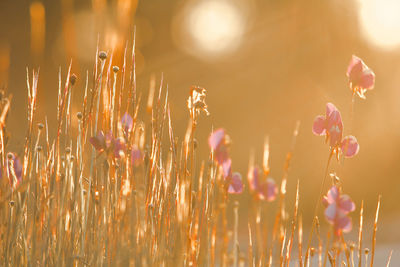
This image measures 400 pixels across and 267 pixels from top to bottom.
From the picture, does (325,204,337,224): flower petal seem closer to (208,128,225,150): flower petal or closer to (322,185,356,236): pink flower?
(322,185,356,236): pink flower

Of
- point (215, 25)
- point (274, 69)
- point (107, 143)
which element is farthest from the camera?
point (215, 25)

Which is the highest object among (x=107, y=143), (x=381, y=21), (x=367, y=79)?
(x=381, y=21)

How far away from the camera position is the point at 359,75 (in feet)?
5.49

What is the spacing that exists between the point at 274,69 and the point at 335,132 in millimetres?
8181

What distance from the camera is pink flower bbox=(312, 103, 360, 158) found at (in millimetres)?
1651

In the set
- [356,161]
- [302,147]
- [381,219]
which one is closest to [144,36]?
[302,147]

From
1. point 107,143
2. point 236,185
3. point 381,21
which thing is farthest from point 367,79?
point 381,21

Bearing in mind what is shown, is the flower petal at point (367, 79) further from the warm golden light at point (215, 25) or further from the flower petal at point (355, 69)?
the warm golden light at point (215, 25)

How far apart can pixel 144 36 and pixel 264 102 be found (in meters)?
2.48

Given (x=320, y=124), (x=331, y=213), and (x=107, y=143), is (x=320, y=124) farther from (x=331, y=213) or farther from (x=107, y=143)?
(x=107, y=143)

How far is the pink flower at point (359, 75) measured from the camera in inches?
65.4

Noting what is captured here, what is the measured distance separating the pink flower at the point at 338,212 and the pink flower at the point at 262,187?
0.76 feet

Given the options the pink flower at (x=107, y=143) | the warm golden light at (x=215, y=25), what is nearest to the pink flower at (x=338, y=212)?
the pink flower at (x=107, y=143)

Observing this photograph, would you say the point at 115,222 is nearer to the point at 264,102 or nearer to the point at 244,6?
the point at 264,102
